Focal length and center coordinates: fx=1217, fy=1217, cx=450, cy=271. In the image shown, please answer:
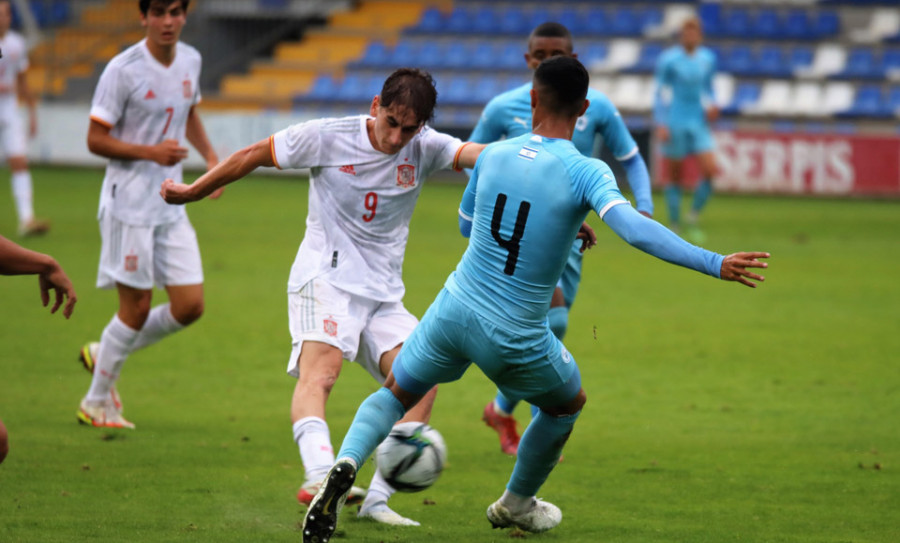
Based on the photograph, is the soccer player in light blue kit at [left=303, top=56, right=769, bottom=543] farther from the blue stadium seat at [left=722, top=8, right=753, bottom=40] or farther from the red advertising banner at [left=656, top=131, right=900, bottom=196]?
the blue stadium seat at [left=722, top=8, right=753, bottom=40]

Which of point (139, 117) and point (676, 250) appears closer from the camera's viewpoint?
point (676, 250)

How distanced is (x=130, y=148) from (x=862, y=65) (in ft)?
74.4

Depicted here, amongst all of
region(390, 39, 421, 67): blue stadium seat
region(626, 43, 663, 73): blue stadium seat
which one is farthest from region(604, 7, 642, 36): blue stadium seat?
region(390, 39, 421, 67): blue stadium seat

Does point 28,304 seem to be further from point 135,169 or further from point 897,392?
point 897,392

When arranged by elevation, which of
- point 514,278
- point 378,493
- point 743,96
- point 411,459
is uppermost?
point 514,278

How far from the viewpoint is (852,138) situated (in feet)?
74.9

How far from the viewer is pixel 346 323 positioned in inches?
204

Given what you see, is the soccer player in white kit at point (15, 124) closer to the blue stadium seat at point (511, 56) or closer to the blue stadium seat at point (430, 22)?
Answer: the blue stadium seat at point (511, 56)

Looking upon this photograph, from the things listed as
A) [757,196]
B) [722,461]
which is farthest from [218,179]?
[757,196]

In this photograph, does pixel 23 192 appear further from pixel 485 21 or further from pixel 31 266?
pixel 485 21

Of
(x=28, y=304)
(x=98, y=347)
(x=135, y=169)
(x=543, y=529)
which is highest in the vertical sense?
(x=135, y=169)

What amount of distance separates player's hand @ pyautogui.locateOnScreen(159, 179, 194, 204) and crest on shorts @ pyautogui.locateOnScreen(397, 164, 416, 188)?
2.92 ft

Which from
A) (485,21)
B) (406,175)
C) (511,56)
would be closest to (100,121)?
(406,175)

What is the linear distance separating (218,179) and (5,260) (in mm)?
1079
